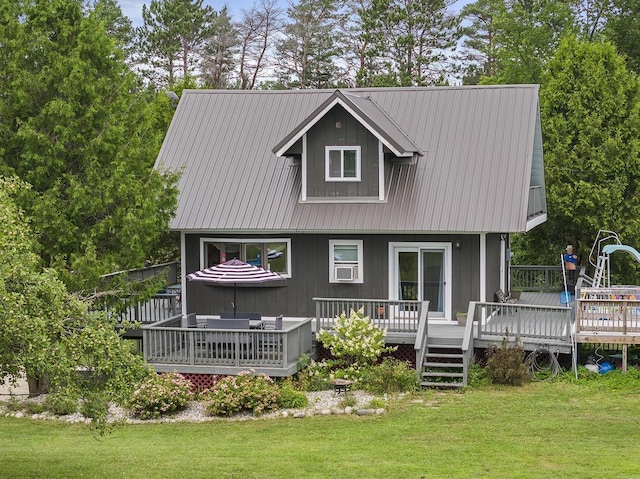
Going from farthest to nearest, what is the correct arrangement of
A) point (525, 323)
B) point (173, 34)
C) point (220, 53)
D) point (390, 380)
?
1. point (220, 53)
2. point (173, 34)
3. point (525, 323)
4. point (390, 380)

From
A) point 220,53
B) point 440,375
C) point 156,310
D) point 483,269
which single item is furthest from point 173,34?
point 440,375

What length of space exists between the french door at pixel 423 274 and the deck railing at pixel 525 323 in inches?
51.7

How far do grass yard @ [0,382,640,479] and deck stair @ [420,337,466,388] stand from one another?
639mm

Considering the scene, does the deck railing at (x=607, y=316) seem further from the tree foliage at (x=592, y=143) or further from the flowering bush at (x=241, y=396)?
the tree foliage at (x=592, y=143)

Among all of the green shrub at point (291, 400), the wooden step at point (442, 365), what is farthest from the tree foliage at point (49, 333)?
the wooden step at point (442, 365)

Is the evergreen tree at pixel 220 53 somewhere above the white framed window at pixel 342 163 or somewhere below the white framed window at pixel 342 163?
above

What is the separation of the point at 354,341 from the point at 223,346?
9.47 ft

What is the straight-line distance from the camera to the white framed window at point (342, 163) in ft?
78.2

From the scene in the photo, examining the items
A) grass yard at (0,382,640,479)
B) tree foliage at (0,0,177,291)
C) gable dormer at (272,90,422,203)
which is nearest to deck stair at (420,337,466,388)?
grass yard at (0,382,640,479)

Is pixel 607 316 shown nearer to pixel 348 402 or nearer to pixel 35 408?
pixel 348 402

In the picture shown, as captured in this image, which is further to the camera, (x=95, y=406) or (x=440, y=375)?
(x=440, y=375)

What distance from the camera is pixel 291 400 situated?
746 inches

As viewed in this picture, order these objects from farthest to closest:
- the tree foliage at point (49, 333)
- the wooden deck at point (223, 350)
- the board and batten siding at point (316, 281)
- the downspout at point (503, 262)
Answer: the downspout at point (503, 262)
the board and batten siding at point (316, 281)
the wooden deck at point (223, 350)
the tree foliage at point (49, 333)

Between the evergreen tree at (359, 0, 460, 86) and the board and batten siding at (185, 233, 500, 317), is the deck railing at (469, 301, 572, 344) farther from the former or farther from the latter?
the evergreen tree at (359, 0, 460, 86)
